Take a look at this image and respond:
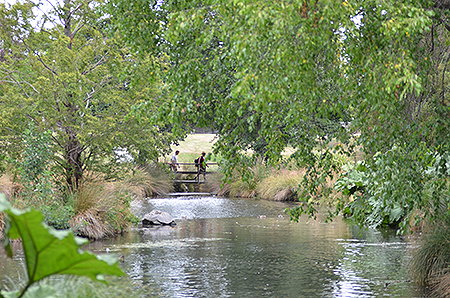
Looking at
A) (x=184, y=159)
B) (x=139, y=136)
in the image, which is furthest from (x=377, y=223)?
(x=184, y=159)

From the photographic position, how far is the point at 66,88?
11.2 m

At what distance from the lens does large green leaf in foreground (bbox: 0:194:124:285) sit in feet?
6.34

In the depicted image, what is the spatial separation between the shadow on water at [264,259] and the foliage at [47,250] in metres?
5.22

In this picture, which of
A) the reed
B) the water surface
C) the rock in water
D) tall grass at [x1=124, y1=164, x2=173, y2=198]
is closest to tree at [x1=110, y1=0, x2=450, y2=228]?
the reed

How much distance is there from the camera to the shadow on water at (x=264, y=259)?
24.8 feet

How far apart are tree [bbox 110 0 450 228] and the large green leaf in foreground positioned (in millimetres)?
2198

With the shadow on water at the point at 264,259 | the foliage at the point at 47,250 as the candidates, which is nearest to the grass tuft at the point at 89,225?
the shadow on water at the point at 264,259

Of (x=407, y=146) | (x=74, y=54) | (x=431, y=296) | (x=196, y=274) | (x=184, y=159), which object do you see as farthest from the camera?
(x=184, y=159)

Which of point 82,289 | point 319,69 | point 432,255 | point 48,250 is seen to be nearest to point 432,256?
point 432,255

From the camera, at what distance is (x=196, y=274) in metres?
8.52

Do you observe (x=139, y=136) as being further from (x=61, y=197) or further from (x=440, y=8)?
(x=440, y=8)

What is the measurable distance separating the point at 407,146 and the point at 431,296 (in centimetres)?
243

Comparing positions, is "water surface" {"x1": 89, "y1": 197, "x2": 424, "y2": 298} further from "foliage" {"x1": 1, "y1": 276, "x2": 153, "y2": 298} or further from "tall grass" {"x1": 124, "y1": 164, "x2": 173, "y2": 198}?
"tall grass" {"x1": 124, "y1": 164, "x2": 173, "y2": 198}

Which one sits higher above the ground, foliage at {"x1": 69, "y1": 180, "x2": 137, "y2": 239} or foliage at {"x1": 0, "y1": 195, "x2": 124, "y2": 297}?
foliage at {"x1": 0, "y1": 195, "x2": 124, "y2": 297}
